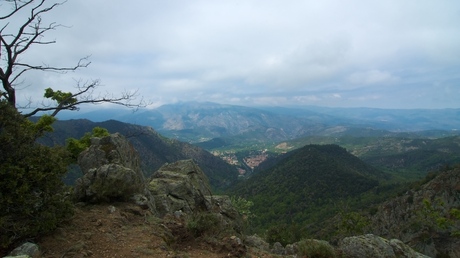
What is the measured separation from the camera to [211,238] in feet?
30.5

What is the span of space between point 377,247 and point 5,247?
11700 mm

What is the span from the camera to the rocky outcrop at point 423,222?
4070 cm

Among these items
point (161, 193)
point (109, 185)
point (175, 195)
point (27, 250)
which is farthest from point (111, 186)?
point (175, 195)

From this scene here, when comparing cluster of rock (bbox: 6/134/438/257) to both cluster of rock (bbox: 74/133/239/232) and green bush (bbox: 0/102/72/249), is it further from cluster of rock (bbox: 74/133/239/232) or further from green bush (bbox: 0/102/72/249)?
green bush (bbox: 0/102/72/249)

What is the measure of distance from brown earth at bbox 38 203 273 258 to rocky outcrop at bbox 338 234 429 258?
3.27m

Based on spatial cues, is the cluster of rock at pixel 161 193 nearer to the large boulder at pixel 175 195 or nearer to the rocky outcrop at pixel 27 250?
the large boulder at pixel 175 195

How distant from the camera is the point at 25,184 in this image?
6891mm

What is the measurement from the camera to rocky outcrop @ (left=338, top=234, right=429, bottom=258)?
33.0ft

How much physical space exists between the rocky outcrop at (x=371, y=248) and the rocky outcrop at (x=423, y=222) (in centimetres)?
3384

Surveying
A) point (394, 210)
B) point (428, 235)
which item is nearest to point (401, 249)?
point (428, 235)

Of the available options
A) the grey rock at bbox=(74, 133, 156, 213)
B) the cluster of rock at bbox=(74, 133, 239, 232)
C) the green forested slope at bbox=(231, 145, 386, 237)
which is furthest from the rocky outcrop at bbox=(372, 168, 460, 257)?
the grey rock at bbox=(74, 133, 156, 213)

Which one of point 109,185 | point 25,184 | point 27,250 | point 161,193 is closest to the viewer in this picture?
point 27,250

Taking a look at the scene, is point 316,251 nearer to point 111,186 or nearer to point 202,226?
point 202,226

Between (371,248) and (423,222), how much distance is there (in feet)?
128
